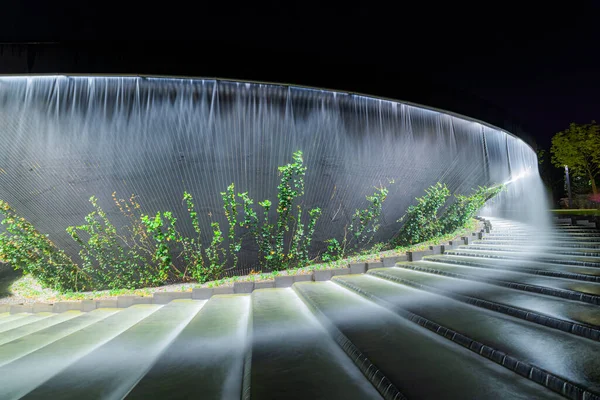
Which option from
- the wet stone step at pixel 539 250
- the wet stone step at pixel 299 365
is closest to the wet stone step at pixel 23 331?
the wet stone step at pixel 299 365

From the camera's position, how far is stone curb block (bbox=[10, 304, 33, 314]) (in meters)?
6.22

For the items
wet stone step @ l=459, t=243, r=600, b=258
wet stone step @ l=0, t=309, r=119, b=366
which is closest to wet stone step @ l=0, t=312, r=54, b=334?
wet stone step @ l=0, t=309, r=119, b=366

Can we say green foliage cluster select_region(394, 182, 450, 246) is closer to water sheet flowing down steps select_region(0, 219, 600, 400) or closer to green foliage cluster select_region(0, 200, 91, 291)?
water sheet flowing down steps select_region(0, 219, 600, 400)

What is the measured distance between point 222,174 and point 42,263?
15.6 feet

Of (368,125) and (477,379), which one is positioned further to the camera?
(368,125)

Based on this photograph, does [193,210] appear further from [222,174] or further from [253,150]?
[253,150]

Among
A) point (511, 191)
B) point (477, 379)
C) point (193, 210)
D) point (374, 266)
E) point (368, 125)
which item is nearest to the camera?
point (477, 379)

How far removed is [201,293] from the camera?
5355mm

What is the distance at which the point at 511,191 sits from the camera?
14.4 meters

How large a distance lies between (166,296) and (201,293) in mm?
600

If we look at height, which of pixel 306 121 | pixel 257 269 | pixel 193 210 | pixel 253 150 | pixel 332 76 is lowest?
pixel 257 269

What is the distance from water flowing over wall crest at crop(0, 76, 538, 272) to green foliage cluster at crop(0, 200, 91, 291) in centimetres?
21

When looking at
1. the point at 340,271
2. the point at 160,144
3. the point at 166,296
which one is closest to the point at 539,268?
the point at 340,271

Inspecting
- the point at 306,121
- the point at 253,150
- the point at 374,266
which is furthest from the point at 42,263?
the point at 374,266
